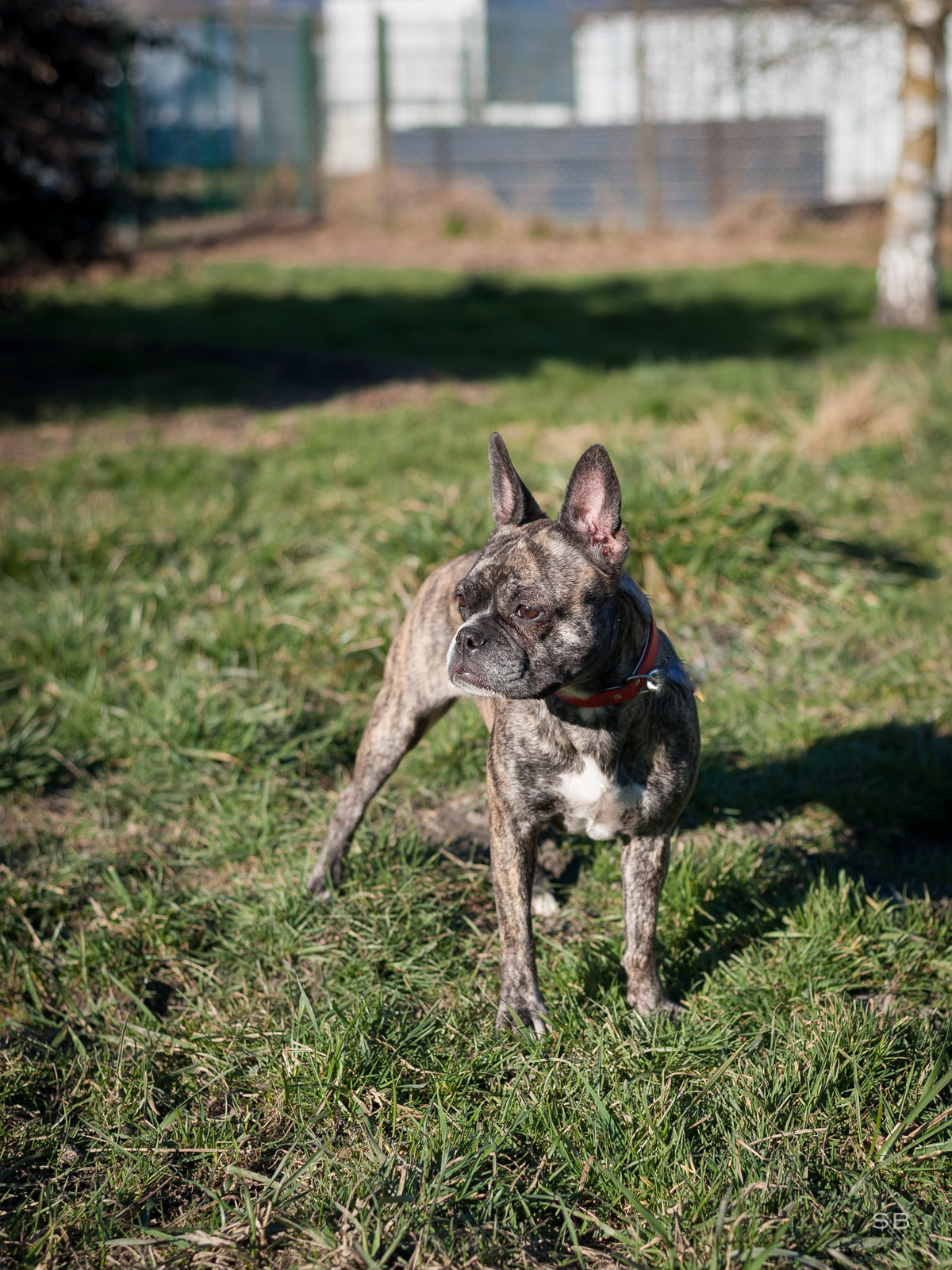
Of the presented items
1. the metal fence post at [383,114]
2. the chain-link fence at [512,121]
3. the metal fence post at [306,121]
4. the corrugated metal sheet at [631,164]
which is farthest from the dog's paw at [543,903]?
the metal fence post at [306,121]

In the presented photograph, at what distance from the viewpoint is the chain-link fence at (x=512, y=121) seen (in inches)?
656

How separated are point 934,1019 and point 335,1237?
159 cm

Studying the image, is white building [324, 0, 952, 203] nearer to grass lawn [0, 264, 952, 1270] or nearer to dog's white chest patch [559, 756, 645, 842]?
grass lawn [0, 264, 952, 1270]

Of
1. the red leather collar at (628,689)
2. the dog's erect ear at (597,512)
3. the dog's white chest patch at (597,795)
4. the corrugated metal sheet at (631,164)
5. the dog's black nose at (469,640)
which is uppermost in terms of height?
the corrugated metal sheet at (631,164)

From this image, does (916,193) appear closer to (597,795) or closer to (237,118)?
(597,795)

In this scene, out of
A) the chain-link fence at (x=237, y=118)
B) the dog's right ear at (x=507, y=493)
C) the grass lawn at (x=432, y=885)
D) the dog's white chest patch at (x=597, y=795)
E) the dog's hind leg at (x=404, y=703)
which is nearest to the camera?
the grass lawn at (x=432, y=885)

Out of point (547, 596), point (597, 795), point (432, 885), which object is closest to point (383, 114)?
point (432, 885)

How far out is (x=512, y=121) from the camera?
19.9 m

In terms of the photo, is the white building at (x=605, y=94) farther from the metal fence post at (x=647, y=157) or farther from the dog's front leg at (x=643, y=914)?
the dog's front leg at (x=643, y=914)

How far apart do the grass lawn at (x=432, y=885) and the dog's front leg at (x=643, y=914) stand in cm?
9

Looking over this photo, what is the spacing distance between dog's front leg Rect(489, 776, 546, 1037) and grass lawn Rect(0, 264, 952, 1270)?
Result: 0.11 meters

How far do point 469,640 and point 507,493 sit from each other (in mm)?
484

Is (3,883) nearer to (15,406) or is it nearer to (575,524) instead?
(575,524)

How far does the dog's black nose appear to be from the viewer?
254 cm
